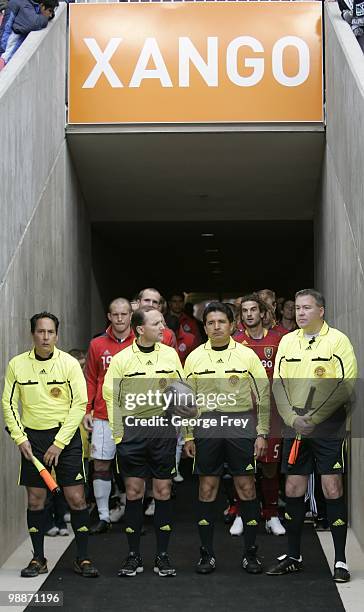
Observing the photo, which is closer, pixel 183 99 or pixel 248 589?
pixel 248 589

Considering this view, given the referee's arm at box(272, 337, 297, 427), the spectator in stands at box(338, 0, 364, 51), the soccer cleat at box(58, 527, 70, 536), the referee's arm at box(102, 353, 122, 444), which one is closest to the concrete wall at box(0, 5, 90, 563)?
the soccer cleat at box(58, 527, 70, 536)

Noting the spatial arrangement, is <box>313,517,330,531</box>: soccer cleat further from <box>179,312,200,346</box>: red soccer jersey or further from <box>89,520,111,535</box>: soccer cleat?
<box>179,312,200,346</box>: red soccer jersey

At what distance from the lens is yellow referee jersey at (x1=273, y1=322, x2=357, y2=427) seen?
5695mm

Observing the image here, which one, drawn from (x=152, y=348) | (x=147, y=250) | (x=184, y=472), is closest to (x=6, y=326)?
(x=152, y=348)

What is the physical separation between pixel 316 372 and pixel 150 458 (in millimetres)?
1215

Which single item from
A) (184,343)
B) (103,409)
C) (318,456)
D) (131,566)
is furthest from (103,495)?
(184,343)

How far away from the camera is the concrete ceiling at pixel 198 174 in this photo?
9719 millimetres

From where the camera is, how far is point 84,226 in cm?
1130

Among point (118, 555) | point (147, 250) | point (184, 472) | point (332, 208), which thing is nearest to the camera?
point (118, 555)

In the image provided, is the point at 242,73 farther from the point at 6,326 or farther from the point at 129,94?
the point at 6,326

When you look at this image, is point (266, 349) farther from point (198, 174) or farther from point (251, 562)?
point (198, 174)

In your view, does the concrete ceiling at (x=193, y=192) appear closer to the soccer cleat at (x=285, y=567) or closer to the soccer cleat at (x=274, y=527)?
the soccer cleat at (x=274, y=527)

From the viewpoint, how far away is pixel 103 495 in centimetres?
728

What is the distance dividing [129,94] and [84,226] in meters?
2.35
